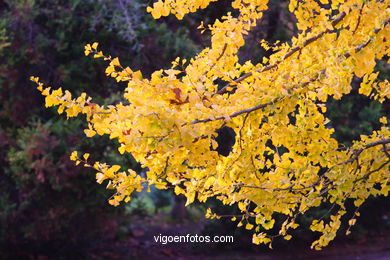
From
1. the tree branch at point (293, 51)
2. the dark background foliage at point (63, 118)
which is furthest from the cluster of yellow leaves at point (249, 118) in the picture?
the dark background foliage at point (63, 118)

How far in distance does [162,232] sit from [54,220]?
3482 mm

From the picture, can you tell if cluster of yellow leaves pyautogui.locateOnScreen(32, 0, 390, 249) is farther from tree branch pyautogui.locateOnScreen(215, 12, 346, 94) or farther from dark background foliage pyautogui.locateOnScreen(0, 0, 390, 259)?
dark background foliage pyautogui.locateOnScreen(0, 0, 390, 259)

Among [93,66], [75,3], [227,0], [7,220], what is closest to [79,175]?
[7,220]

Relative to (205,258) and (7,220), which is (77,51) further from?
(205,258)

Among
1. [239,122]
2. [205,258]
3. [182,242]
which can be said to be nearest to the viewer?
[239,122]

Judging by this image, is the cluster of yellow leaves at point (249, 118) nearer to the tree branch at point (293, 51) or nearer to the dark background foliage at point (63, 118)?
the tree branch at point (293, 51)

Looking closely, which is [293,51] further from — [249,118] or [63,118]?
[63,118]

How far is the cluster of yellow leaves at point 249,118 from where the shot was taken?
2.36m

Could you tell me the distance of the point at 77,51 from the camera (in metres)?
7.43

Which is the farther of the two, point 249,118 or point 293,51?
point 293,51

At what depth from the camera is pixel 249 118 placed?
260 cm

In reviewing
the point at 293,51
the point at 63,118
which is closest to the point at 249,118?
the point at 293,51

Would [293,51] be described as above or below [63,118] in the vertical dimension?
below

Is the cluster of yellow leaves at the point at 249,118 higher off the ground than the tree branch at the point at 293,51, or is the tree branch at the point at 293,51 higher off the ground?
the tree branch at the point at 293,51
